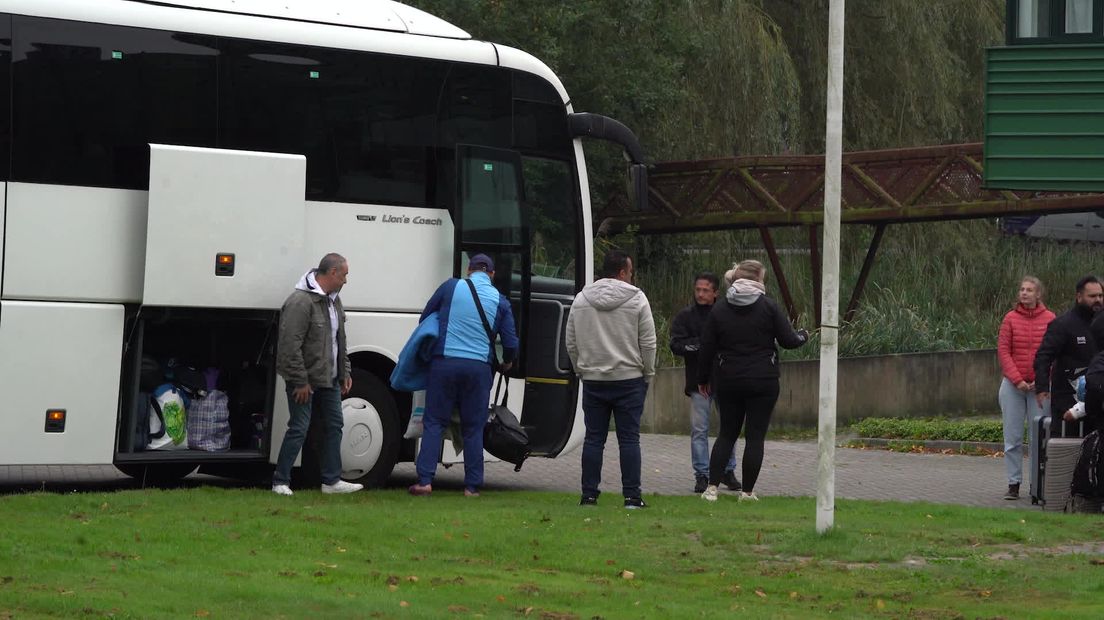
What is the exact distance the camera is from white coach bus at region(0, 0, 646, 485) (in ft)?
39.0

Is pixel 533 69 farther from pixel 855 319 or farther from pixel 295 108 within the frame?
pixel 855 319

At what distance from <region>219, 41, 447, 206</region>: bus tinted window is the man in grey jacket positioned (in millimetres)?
938

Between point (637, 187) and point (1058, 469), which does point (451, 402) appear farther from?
point (1058, 469)

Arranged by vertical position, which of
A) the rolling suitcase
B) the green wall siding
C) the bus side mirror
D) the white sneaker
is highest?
the green wall siding

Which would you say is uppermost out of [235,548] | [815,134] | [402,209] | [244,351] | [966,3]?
[966,3]

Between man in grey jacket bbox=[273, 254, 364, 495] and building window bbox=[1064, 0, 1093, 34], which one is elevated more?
building window bbox=[1064, 0, 1093, 34]

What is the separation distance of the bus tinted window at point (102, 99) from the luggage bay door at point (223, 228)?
218 millimetres

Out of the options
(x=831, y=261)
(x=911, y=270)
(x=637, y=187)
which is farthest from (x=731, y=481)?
(x=911, y=270)

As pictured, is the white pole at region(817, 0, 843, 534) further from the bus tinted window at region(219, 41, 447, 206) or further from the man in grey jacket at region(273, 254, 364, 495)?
the bus tinted window at region(219, 41, 447, 206)

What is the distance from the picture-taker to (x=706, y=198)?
84.1 ft

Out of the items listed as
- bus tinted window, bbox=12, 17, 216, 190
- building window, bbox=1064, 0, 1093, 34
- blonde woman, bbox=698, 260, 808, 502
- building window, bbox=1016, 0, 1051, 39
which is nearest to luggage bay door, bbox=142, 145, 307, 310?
bus tinted window, bbox=12, 17, 216, 190

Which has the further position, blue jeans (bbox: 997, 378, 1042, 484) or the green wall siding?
the green wall siding

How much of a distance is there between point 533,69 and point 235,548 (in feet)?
18.8

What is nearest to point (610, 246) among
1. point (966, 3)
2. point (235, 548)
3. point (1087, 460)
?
point (966, 3)
